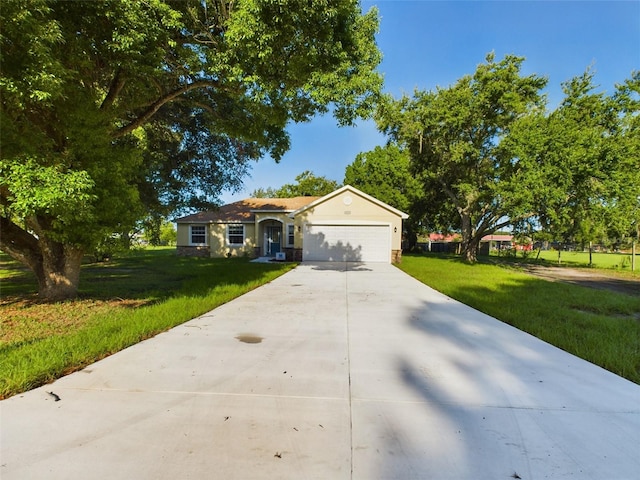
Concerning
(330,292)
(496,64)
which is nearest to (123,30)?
(330,292)

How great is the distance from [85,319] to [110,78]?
6.38 m

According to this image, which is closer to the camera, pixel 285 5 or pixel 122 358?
pixel 122 358

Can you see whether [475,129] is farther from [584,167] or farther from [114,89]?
[114,89]

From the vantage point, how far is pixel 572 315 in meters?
6.31

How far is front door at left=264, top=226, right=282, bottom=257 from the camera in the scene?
2188 cm

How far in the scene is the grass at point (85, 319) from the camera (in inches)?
136

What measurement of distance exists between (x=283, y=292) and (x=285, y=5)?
6.01m

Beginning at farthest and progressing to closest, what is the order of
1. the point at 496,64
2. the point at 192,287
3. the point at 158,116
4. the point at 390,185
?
the point at 390,185 < the point at 496,64 < the point at 158,116 < the point at 192,287

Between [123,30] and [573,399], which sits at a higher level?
[123,30]

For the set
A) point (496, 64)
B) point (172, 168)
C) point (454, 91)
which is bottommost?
point (172, 168)

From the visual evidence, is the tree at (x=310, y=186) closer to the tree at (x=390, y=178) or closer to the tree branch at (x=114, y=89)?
the tree at (x=390, y=178)

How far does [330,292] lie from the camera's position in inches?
330

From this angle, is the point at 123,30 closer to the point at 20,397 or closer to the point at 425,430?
the point at 20,397

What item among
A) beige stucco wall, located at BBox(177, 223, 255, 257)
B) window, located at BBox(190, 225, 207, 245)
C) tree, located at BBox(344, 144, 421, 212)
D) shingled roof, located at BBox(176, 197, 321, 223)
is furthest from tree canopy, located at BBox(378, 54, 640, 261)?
window, located at BBox(190, 225, 207, 245)
